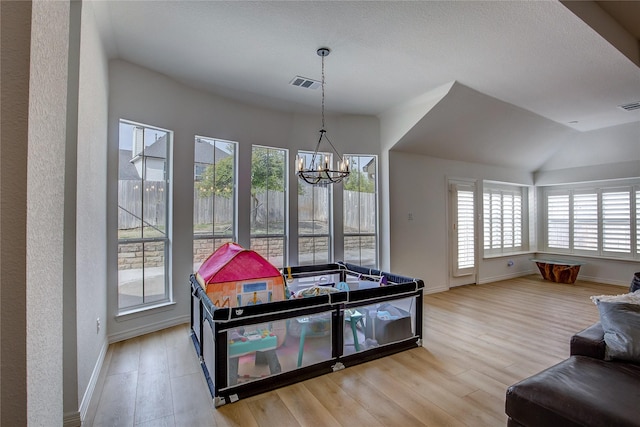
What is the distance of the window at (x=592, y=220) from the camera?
579cm

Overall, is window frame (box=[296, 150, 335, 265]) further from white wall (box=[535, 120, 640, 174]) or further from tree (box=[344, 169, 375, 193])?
white wall (box=[535, 120, 640, 174])

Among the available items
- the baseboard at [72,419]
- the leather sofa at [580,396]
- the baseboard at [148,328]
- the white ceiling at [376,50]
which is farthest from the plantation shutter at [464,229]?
the baseboard at [72,419]

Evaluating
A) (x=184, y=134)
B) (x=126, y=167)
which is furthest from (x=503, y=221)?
(x=126, y=167)

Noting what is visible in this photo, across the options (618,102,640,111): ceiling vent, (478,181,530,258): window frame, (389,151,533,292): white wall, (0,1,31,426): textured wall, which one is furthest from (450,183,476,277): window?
(0,1,31,426): textured wall

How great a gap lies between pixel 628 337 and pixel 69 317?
3.47m

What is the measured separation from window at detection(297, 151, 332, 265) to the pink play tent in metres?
1.93

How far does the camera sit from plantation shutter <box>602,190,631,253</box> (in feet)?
19.1

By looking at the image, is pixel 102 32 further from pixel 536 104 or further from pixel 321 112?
pixel 536 104

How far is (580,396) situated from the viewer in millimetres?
1521

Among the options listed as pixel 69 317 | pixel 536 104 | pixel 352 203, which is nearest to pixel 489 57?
pixel 536 104

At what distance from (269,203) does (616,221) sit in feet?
22.1

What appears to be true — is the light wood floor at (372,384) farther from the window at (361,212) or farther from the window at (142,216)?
the window at (361,212)

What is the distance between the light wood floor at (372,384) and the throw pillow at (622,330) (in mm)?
818

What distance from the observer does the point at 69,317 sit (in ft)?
6.33
